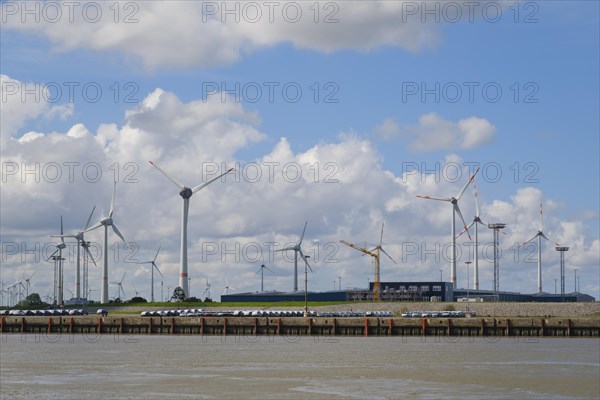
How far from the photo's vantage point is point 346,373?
81.4 m

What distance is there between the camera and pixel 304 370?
278 ft

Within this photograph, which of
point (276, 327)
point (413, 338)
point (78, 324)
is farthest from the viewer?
point (78, 324)

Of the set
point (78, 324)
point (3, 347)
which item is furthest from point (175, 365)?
point (78, 324)

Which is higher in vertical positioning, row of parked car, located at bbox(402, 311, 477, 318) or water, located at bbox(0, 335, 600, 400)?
water, located at bbox(0, 335, 600, 400)

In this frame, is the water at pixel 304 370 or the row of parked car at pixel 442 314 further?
the row of parked car at pixel 442 314

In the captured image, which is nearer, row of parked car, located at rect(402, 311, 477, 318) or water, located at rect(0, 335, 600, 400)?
water, located at rect(0, 335, 600, 400)

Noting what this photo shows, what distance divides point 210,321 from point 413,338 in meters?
33.3

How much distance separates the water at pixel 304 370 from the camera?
6875 cm

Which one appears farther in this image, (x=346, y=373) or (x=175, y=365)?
(x=175, y=365)

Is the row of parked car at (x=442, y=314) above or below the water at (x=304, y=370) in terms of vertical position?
below

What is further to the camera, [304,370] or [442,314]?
[442,314]

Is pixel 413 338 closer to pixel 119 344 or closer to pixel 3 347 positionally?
pixel 119 344

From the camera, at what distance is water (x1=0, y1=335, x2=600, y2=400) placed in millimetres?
68750

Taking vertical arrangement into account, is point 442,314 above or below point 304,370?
below
